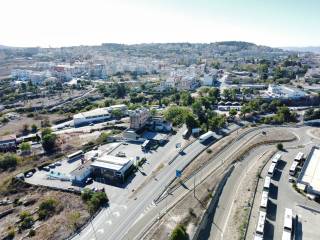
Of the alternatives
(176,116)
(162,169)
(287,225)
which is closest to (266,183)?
(287,225)

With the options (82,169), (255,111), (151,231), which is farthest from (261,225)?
(255,111)

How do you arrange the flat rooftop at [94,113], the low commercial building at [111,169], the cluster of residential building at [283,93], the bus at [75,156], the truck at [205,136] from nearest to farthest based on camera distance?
the low commercial building at [111,169] < the bus at [75,156] < the truck at [205,136] < the flat rooftop at [94,113] < the cluster of residential building at [283,93]

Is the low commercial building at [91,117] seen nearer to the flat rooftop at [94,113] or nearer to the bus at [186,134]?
the flat rooftop at [94,113]

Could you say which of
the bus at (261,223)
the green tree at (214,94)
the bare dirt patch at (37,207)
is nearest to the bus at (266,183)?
the bus at (261,223)

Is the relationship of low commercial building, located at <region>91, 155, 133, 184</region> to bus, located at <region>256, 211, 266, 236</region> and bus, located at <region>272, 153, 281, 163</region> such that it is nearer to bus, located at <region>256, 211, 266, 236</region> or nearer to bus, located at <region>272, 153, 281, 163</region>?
bus, located at <region>256, 211, 266, 236</region>

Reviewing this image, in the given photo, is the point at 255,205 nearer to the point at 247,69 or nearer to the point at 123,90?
the point at 123,90

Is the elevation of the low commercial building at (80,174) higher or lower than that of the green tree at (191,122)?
lower

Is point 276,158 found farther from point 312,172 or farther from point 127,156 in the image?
point 127,156
